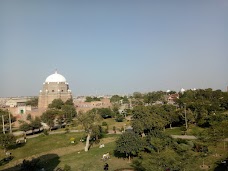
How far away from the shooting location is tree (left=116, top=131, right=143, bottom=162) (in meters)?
24.8

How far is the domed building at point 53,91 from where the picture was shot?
3254 inches

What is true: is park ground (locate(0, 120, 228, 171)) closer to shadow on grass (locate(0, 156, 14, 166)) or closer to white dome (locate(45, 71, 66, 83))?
shadow on grass (locate(0, 156, 14, 166))

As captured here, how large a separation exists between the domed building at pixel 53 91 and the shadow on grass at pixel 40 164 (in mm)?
54368

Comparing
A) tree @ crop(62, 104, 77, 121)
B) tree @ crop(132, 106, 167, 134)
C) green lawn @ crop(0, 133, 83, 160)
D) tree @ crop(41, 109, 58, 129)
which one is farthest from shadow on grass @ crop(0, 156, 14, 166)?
tree @ crop(62, 104, 77, 121)

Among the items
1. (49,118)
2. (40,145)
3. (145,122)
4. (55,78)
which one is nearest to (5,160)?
(40,145)

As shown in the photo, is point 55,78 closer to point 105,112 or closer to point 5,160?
point 105,112

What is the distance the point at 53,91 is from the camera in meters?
83.5

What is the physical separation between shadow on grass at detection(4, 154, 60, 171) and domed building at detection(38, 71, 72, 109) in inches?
2140

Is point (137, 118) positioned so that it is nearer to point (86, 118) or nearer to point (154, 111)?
point (154, 111)

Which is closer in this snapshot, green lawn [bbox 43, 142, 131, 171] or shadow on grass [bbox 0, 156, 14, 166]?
green lawn [bbox 43, 142, 131, 171]

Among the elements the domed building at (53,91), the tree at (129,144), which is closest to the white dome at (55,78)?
the domed building at (53,91)

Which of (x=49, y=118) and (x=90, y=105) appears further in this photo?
(x=90, y=105)

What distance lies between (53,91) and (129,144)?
6231 cm

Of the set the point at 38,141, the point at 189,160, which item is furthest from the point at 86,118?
the point at 189,160
